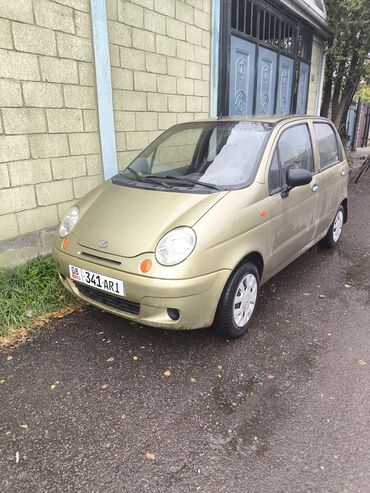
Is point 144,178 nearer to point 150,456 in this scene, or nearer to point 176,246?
point 176,246

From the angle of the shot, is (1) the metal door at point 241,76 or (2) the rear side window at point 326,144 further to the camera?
(1) the metal door at point 241,76

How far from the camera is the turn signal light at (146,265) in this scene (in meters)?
2.58

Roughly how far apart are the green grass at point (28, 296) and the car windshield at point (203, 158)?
4.08 ft

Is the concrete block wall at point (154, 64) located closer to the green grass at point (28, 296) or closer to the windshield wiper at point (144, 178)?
the windshield wiper at point (144, 178)

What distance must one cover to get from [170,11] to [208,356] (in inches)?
192

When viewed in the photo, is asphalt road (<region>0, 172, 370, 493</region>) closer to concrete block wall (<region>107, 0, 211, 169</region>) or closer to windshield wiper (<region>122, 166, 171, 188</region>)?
windshield wiper (<region>122, 166, 171, 188</region>)

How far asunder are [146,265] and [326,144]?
3.01 metres

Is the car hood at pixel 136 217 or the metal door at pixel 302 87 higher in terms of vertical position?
the metal door at pixel 302 87

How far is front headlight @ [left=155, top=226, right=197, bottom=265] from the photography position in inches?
102

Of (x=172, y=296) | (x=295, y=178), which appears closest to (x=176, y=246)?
(x=172, y=296)

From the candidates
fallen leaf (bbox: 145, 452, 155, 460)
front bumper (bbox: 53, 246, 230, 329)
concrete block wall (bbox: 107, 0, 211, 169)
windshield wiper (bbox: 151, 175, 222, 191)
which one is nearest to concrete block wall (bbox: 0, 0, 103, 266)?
concrete block wall (bbox: 107, 0, 211, 169)

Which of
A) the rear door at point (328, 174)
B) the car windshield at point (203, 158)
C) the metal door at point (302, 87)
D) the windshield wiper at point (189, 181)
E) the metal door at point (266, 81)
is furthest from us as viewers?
the metal door at point (302, 87)

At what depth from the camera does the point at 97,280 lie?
278 cm

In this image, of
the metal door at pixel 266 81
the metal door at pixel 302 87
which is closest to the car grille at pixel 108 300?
the metal door at pixel 266 81
